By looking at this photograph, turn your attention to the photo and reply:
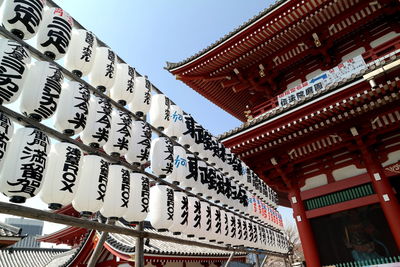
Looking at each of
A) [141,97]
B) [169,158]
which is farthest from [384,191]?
[141,97]

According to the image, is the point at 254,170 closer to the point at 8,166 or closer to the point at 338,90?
the point at 338,90

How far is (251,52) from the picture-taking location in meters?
9.99

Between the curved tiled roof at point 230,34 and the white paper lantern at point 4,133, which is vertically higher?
the curved tiled roof at point 230,34

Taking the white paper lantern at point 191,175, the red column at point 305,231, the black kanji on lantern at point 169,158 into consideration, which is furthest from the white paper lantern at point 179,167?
the red column at point 305,231

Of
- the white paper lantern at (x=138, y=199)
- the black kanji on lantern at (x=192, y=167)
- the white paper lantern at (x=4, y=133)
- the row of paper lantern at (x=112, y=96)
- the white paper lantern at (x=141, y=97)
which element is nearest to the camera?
the white paper lantern at (x=4, y=133)

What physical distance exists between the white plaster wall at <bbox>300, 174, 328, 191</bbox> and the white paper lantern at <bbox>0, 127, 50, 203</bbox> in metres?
7.55

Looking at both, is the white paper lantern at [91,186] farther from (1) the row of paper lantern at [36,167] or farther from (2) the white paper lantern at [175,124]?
(2) the white paper lantern at [175,124]

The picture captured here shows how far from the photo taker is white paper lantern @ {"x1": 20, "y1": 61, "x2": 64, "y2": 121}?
11.6 ft

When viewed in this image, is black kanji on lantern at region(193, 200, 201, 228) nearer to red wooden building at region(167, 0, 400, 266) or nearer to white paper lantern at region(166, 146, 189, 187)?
white paper lantern at region(166, 146, 189, 187)

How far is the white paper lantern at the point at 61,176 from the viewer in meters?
3.54

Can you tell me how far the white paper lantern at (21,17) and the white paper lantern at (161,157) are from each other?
293 centimetres

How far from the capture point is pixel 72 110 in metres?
4.02

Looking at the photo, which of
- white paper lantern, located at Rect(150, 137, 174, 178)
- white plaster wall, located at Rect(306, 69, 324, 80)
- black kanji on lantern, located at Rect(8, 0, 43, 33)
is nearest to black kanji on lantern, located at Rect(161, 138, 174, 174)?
white paper lantern, located at Rect(150, 137, 174, 178)

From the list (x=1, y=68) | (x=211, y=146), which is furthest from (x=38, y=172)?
(x=211, y=146)
